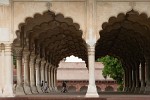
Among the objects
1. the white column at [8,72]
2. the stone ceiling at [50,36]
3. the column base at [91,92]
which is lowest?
the column base at [91,92]

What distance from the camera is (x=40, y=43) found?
3153 cm

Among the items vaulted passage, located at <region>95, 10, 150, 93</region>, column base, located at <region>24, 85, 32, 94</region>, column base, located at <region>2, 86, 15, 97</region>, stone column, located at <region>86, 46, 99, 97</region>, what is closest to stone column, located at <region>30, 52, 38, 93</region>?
column base, located at <region>24, 85, 32, 94</region>

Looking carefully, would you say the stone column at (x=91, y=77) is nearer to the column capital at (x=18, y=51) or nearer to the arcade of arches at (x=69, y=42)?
the arcade of arches at (x=69, y=42)

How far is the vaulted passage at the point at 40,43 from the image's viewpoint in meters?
24.7

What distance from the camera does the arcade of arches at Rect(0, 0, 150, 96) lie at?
2119 cm

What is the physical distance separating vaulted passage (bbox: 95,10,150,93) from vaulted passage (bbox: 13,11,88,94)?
200 cm

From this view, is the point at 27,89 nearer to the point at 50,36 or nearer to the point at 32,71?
the point at 32,71

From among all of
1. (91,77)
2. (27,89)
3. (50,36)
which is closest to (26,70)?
(27,89)

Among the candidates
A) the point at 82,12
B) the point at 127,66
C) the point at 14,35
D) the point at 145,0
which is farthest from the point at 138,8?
the point at 127,66

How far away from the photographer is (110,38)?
33406mm

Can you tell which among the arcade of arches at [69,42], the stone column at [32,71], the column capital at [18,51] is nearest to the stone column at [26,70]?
the arcade of arches at [69,42]

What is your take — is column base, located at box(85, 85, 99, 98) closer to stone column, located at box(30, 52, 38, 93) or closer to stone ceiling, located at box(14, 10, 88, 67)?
stone ceiling, located at box(14, 10, 88, 67)

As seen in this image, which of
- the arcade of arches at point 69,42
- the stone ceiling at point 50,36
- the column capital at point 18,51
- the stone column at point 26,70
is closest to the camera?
the arcade of arches at point 69,42

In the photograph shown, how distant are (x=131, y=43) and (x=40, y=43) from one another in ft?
22.0
